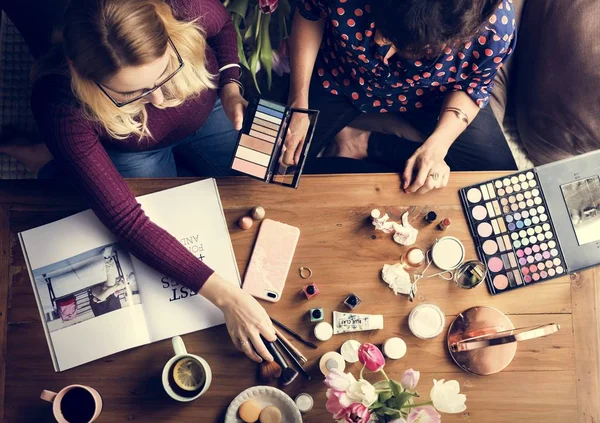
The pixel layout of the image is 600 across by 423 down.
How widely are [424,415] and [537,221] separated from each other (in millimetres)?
500

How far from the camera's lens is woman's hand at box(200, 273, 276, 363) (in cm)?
102

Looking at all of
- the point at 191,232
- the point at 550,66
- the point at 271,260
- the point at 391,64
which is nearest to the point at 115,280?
the point at 191,232

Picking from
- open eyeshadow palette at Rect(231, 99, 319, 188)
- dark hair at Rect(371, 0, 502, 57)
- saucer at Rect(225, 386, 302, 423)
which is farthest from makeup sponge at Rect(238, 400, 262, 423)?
dark hair at Rect(371, 0, 502, 57)

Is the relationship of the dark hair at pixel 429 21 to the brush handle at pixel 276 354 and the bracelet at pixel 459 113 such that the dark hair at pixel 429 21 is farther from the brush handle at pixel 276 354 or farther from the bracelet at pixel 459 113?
the brush handle at pixel 276 354

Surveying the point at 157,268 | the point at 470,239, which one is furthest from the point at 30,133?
the point at 470,239

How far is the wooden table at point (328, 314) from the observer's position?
1.04 meters

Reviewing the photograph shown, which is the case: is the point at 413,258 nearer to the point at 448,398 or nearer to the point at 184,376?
the point at 448,398

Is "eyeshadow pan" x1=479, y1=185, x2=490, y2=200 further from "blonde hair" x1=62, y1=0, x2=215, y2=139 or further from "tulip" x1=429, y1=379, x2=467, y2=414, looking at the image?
"blonde hair" x1=62, y1=0, x2=215, y2=139

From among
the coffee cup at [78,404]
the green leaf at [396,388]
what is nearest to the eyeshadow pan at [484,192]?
the green leaf at [396,388]

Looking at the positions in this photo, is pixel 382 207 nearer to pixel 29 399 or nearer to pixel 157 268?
pixel 157 268

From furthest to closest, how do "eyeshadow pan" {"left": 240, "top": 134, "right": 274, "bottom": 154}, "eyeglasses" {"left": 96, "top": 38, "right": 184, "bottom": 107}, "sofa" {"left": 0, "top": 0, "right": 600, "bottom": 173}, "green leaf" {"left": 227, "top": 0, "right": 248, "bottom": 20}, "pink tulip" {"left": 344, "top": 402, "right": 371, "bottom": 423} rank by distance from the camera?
"green leaf" {"left": 227, "top": 0, "right": 248, "bottom": 20} → "sofa" {"left": 0, "top": 0, "right": 600, "bottom": 173} → "eyeshadow pan" {"left": 240, "top": 134, "right": 274, "bottom": 154} → "eyeglasses" {"left": 96, "top": 38, "right": 184, "bottom": 107} → "pink tulip" {"left": 344, "top": 402, "right": 371, "bottom": 423}

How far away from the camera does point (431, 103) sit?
133 cm

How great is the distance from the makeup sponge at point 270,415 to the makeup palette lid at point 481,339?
37cm

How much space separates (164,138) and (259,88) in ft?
1.31
